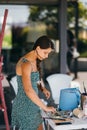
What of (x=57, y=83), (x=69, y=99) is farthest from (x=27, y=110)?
(x=57, y=83)

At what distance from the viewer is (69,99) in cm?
342

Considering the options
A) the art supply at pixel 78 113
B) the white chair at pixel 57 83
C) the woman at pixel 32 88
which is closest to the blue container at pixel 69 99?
the art supply at pixel 78 113

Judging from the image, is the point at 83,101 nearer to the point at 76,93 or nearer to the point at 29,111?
the point at 76,93

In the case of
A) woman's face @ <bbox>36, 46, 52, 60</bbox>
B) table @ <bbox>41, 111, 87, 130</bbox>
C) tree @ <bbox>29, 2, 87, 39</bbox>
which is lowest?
table @ <bbox>41, 111, 87, 130</bbox>

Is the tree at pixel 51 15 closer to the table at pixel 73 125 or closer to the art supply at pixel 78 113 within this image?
the art supply at pixel 78 113

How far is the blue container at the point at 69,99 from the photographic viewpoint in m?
3.42

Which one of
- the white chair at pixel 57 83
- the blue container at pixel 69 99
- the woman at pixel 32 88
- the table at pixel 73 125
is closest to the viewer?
the table at pixel 73 125

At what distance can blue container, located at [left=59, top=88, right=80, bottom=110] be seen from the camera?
134 inches

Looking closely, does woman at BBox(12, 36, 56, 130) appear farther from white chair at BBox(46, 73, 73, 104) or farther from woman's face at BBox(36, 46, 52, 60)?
white chair at BBox(46, 73, 73, 104)

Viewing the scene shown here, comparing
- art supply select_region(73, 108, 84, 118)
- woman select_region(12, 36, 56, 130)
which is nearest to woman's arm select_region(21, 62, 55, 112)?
woman select_region(12, 36, 56, 130)

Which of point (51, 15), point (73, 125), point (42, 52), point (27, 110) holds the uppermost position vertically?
point (51, 15)

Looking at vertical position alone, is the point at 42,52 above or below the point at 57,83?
above

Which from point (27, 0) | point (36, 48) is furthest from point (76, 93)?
point (27, 0)

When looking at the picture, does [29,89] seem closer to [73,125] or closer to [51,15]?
[73,125]
